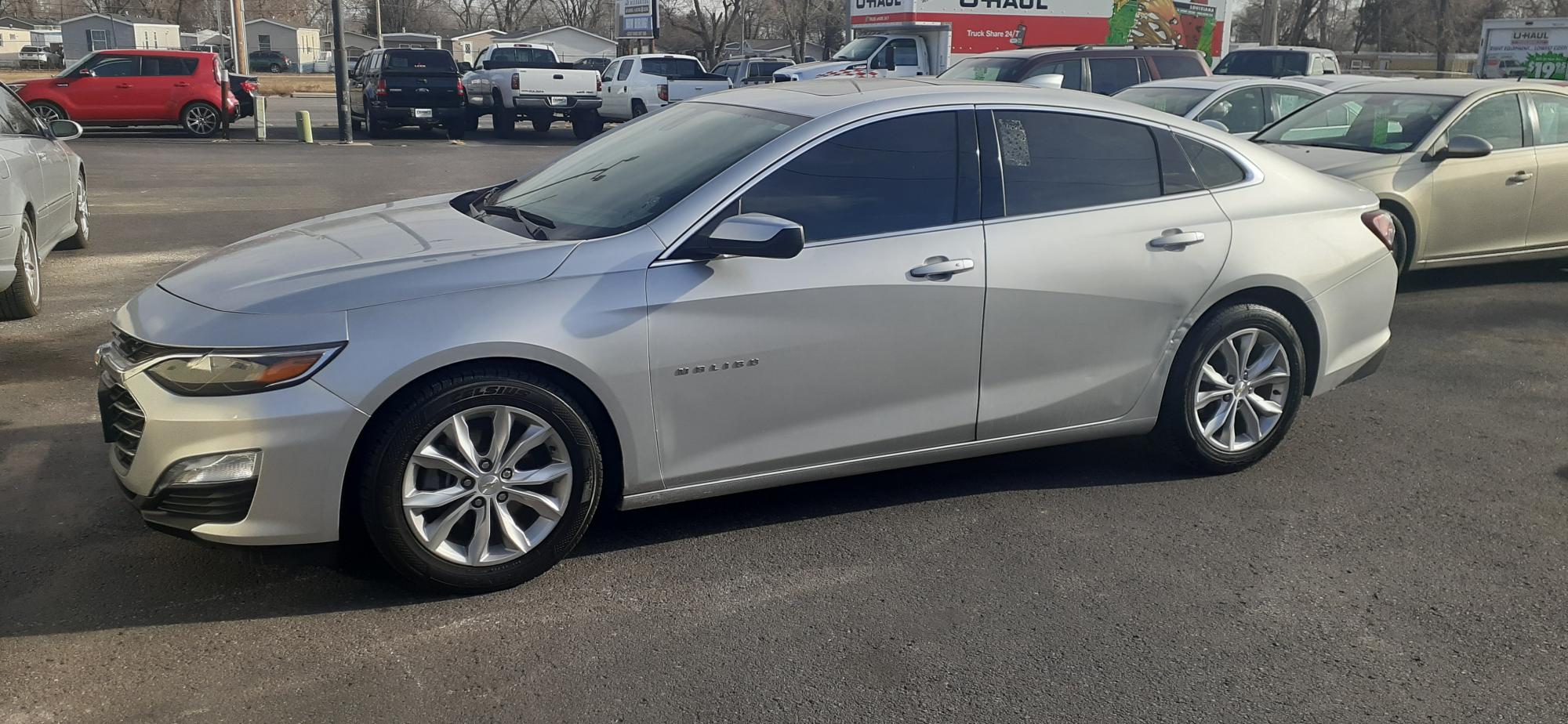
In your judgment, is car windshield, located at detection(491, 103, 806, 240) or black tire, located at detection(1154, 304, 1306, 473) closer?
car windshield, located at detection(491, 103, 806, 240)

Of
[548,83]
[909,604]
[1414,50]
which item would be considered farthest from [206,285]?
[1414,50]

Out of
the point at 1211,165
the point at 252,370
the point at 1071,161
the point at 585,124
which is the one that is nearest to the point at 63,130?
the point at 252,370

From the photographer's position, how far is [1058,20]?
26.9 meters

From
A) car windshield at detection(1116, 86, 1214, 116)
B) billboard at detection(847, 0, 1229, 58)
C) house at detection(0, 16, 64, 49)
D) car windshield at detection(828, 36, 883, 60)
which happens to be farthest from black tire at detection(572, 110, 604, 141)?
house at detection(0, 16, 64, 49)

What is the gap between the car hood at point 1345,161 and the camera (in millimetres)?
8602

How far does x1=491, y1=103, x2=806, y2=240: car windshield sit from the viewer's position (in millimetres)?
4332

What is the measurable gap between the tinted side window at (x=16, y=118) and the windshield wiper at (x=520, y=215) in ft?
16.4

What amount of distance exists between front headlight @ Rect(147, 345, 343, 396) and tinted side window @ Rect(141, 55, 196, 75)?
22.8m

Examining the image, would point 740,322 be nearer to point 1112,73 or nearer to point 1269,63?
point 1112,73

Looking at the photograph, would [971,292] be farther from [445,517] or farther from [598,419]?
[445,517]

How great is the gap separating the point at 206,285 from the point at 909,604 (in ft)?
8.21

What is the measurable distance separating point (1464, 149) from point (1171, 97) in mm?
4122

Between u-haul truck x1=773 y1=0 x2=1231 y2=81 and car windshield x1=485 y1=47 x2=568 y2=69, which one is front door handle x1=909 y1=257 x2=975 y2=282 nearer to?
u-haul truck x1=773 y1=0 x2=1231 y2=81

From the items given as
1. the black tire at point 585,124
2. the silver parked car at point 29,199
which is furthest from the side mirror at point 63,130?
Result: the black tire at point 585,124
